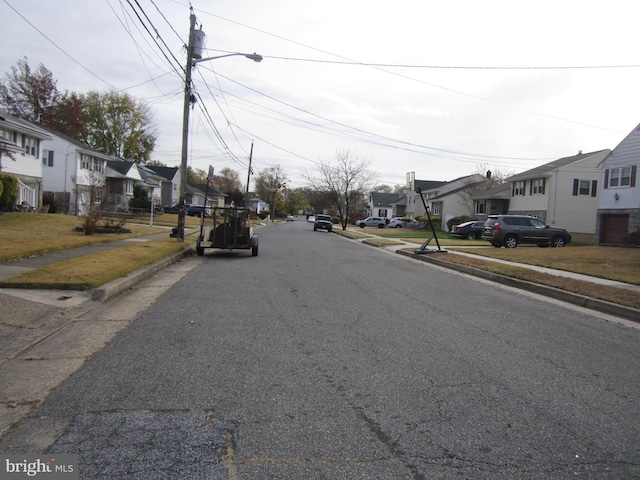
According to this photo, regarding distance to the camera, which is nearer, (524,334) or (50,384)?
(50,384)

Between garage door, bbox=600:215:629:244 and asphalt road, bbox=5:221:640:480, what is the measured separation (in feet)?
73.1

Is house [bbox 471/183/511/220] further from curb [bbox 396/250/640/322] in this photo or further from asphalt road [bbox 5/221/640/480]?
asphalt road [bbox 5/221/640/480]

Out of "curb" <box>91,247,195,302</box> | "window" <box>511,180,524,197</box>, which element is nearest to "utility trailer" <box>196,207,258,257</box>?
"curb" <box>91,247,195,302</box>

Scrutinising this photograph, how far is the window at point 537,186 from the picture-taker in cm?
3895

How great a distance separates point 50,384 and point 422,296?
7.18m

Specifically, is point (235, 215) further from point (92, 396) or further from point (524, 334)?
point (92, 396)

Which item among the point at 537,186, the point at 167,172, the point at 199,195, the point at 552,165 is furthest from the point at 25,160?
the point at 199,195

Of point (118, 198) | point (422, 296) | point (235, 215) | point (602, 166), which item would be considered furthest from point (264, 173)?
point (422, 296)

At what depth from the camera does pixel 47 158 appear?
3831 centimetres

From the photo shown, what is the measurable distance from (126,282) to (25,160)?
24003 millimetres

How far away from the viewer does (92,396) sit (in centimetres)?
427

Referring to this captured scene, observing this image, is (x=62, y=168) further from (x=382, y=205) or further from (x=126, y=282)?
(x=382, y=205)

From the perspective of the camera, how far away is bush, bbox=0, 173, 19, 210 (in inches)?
960

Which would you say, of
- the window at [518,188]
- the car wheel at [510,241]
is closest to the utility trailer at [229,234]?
the car wheel at [510,241]
